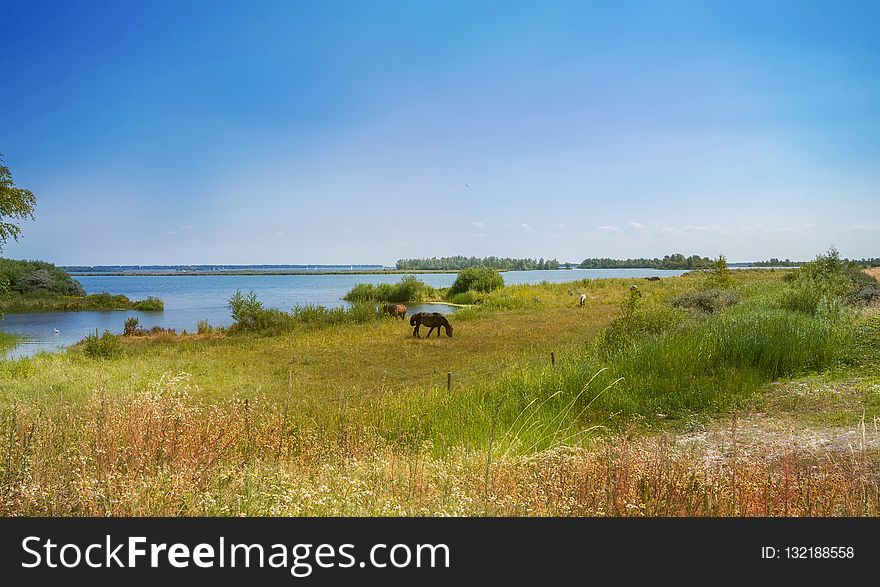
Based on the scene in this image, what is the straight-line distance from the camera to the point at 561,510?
3.79 metres

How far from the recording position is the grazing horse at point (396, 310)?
96.2 ft

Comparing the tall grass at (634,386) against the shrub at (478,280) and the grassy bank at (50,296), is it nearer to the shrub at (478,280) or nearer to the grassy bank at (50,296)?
the shrub at (478,280)

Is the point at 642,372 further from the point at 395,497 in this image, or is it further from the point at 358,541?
the point at 358,541

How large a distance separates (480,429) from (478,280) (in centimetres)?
4105

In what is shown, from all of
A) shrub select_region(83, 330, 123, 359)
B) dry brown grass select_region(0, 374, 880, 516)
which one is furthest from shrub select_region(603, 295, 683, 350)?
shrub select_region(83, 330, 123, 359)

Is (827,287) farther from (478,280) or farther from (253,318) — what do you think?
(478,280)

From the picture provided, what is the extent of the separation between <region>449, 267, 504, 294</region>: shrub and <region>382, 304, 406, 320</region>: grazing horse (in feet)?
59.2

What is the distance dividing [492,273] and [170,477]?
45611mm

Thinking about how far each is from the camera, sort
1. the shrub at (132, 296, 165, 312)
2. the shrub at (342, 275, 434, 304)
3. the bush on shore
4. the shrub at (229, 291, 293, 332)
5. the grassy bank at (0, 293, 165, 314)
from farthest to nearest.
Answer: the shrub at (342, 275, 434, 304) < the shrub at (132, 296, 165, 312) < the grassy bank at (0, 293, 165, 314) < the shrub at (229, 291, 293, 332) < the bush on shore

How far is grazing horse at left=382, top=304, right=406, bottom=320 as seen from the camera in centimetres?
2933

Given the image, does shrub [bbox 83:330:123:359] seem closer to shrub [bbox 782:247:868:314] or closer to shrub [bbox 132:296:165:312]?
shrub [bbox 782:247:868:314]

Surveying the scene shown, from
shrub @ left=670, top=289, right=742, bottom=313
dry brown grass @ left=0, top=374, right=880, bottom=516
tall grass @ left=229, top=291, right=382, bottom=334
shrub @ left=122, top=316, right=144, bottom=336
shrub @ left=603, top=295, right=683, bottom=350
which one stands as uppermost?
shrub @ left=670, top=289, right=742, bottom=313

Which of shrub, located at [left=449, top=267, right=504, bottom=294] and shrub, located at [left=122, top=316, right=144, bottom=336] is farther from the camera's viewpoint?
shrub, located at [left=449, top=267, right=504, bottom=294]

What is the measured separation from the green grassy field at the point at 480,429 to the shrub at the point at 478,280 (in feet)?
98.2
